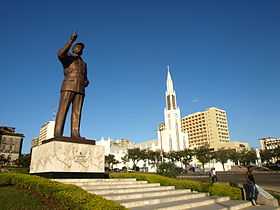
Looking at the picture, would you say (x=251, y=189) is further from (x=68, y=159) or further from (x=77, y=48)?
(x=77, y=48)

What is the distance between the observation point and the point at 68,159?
39.3 feet

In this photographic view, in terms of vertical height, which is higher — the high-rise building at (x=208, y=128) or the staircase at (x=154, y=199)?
the high-rise building at (x=208, y=128)

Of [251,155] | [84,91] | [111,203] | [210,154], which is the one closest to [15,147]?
[210,154]

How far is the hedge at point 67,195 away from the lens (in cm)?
643

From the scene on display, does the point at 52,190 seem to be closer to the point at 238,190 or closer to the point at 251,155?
the point at 238,190

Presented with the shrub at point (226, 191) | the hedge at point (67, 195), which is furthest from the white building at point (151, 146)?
the hedge at point (67, 195)

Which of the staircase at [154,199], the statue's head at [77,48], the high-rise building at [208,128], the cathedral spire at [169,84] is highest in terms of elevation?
the cathedral spire at [169,84]

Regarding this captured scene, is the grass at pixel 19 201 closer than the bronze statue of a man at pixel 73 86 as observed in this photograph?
Yes

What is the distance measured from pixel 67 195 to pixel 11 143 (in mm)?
97199

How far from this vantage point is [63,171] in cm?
1165

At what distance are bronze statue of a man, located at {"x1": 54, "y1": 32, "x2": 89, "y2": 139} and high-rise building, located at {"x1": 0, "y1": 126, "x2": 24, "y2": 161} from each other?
87.3 meters

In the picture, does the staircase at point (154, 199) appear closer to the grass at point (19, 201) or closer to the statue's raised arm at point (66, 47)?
the grass at point (19, 201)

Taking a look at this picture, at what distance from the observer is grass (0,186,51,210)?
6968 millimetres

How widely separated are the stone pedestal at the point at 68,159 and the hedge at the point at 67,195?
7.06ft
